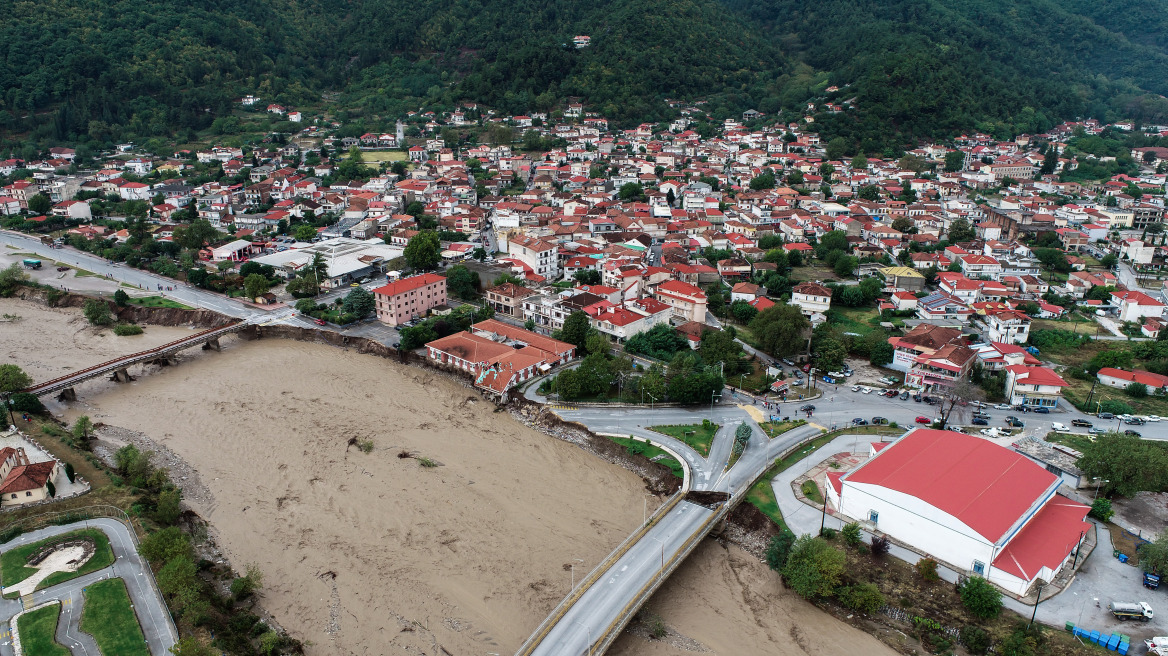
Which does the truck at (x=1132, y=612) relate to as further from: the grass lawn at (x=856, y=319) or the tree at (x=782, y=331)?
the grass lawn at (x=856, y=319)

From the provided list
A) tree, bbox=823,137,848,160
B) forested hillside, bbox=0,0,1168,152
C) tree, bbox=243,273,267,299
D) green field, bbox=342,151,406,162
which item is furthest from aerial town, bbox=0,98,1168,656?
forested hillside, bbox=0,0,1168,152

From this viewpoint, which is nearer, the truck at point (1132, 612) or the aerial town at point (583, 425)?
the truck at point (1132, 612)

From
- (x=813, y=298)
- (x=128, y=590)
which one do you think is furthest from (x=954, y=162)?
(x=128, y=590)

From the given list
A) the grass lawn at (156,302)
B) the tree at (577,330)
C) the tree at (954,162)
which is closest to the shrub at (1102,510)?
the tree at (577,330)

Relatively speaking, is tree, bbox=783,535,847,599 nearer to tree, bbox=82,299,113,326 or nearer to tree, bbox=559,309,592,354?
tree, bbox=559,309,592,354

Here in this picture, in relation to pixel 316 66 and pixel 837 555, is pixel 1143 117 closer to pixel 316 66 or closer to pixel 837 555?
pixel 837 555

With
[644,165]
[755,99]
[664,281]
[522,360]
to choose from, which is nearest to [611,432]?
[522,360]

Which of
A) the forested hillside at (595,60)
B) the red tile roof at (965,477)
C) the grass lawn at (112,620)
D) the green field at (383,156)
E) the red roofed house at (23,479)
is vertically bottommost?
the grass lawn at (112,620)
